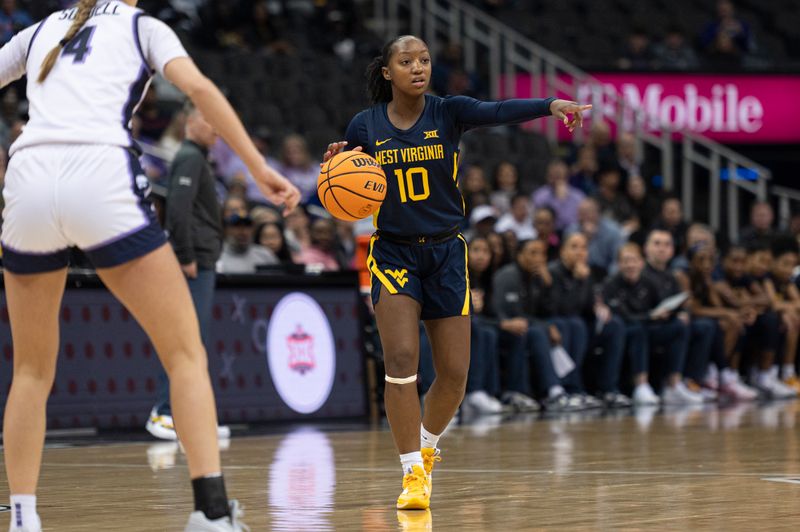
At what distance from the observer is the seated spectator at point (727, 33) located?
24.0m

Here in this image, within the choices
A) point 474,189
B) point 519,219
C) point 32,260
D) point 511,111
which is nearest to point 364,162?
point 511,111

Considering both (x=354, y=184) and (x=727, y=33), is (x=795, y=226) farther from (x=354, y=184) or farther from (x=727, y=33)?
(x=354, y=184)

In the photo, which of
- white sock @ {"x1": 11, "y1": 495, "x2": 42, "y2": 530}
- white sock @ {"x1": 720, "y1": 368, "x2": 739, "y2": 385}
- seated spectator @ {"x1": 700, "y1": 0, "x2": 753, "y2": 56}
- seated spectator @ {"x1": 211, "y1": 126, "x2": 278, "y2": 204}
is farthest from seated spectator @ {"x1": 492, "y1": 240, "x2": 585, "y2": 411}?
seated spectator @ {"x1": 700, "y1": 0, "x2": 753, "y2": 56}

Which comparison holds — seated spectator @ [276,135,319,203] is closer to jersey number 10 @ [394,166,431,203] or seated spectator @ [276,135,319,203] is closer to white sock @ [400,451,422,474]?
jersey number 10 @ [394,166,431,203]

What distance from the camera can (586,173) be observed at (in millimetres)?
19078

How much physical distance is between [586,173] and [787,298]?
3060 mm

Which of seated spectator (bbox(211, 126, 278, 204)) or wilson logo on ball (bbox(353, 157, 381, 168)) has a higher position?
seated spectator (bbox(211, 126, 278, 204))

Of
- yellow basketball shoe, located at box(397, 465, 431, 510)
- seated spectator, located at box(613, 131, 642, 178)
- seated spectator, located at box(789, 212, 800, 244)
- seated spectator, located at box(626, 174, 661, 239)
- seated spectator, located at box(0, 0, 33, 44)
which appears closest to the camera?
yellow basketball shoe, located at box(397, 465, 431, 510)

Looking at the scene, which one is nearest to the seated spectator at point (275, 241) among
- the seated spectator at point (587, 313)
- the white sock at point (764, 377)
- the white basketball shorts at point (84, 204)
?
the seated spectator at point (587, 313)

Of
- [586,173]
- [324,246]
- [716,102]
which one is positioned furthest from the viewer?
[716,102]

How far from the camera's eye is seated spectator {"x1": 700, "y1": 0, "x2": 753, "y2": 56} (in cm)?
2395

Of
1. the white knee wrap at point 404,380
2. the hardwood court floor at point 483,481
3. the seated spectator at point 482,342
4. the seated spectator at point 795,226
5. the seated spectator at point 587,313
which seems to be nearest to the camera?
the hardwood court floor at point 483,481

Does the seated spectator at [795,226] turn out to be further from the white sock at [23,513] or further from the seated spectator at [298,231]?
the white sock at [23,513]

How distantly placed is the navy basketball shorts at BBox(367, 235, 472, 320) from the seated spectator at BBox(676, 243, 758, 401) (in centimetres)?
1015
